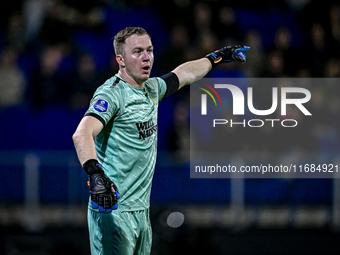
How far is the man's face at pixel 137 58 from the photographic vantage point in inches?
147

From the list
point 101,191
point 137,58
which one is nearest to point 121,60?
point 137,58

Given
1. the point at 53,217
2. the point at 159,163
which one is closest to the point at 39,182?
the point at 53,217

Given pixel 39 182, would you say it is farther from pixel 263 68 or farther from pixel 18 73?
pixel 263 68

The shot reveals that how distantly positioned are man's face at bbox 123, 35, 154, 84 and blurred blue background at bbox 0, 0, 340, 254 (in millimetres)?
3307

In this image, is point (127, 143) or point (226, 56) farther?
point (226, 56)

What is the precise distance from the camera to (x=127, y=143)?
11.9 ft

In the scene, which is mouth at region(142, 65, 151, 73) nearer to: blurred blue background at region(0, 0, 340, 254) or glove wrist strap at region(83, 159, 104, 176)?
glove wrist strap at region(83, 159, 104, 176)

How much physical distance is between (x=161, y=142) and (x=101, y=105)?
433cm

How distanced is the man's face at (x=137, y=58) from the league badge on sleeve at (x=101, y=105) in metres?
0.46

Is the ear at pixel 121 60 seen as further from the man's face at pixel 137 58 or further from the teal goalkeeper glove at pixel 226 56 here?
the teal goalkeeper glove at pixel 226 56

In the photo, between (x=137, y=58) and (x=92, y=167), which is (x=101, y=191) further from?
(x=137, y=58)

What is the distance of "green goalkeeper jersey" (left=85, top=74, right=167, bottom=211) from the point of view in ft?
11.8

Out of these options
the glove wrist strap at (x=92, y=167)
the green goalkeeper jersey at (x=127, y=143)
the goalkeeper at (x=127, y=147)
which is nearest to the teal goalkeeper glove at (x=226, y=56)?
the goalkeeper at (x=127, y=147)

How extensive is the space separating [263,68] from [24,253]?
475cm
